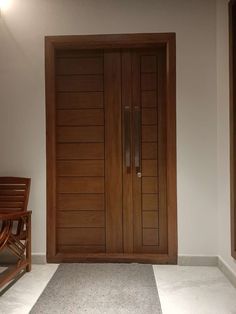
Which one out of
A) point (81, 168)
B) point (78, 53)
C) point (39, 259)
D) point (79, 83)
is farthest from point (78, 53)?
point (39, 259)

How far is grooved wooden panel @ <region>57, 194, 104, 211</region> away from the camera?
3.02 m

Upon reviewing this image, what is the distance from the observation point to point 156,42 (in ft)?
9.36

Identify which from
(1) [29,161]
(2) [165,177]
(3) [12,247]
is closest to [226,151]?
(2) [165,177]

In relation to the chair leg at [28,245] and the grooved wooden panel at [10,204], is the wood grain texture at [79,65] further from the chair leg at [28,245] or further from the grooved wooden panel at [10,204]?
the chair leg at [28,245]

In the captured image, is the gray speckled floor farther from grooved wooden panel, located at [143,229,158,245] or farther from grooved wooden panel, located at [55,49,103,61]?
grooved wooden panel, located at [55,49,103,61]

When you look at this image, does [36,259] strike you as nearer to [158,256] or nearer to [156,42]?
[158,256]

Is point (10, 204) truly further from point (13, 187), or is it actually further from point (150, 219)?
point (150, 219)

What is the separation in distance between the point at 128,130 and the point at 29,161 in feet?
3.46

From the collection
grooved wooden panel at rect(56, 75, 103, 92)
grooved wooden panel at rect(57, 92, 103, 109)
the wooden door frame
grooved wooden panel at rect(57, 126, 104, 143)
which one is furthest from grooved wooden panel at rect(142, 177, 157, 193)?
grooved wooden panel at rect(56, 75, 103, 92)

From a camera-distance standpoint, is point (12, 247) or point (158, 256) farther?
point (158, 256)

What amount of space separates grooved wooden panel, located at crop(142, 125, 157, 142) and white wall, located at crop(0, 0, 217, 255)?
26 cm

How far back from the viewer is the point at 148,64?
298cm

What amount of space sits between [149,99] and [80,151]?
90cm

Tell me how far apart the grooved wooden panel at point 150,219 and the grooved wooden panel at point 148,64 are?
1.47 metres
